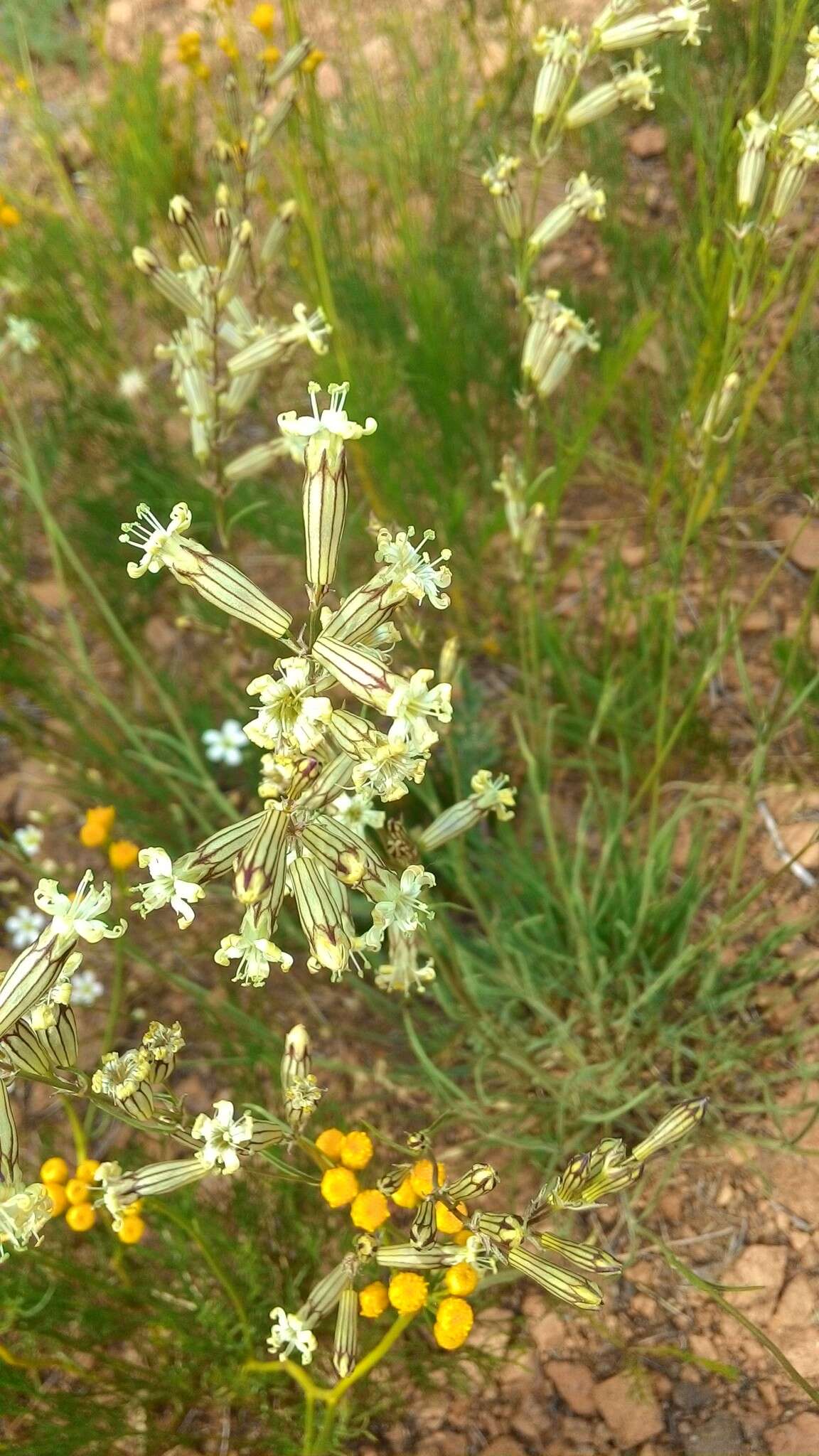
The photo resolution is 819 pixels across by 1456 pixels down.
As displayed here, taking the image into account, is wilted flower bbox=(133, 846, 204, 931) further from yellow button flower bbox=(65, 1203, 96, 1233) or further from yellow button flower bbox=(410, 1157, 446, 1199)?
yellow button flower bbox=(65, 1203, 96, 1233)

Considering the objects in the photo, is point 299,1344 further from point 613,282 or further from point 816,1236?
point 613,282

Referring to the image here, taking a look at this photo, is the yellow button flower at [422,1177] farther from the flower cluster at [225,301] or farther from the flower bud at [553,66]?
the flower bud at [553,66]

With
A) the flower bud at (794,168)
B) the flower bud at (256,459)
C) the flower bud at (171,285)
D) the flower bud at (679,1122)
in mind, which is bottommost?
the flower bud at (679,1122)

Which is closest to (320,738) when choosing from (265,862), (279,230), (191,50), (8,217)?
(265,862)

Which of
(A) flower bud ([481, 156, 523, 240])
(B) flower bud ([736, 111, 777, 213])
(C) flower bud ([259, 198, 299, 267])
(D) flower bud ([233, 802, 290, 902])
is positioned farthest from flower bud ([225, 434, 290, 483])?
(D) flower bud ([233, 802, 290, 902])

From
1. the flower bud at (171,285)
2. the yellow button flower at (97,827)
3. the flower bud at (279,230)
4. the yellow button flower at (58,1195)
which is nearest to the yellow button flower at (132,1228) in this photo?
the yellow button flower at (58,1195)
